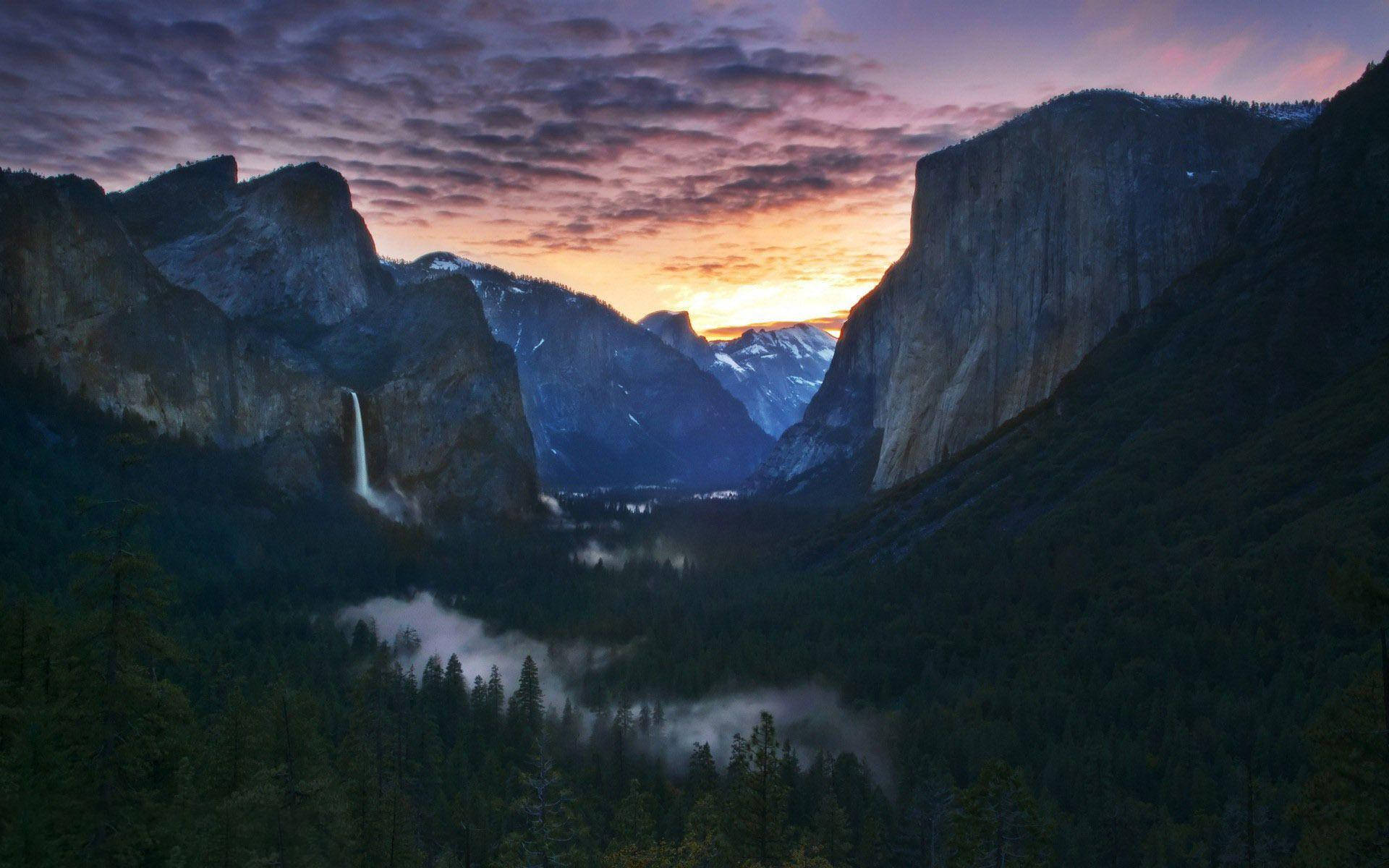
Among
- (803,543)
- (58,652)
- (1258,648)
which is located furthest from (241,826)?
(803,543)

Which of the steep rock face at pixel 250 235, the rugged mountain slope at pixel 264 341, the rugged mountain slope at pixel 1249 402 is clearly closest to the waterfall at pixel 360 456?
the rugged mountain slope at pixel 264 341

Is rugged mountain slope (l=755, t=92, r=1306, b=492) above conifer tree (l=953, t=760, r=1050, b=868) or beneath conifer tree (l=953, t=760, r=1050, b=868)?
above

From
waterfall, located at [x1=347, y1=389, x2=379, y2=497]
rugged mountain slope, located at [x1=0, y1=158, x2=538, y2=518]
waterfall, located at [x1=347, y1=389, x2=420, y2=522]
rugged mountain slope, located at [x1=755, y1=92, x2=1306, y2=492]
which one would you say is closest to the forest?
rugged mountain slope, located at [x1=0, y1=158, x2=538, y2=518]

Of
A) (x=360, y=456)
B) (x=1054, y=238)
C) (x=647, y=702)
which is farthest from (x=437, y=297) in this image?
(x=647, y=702)

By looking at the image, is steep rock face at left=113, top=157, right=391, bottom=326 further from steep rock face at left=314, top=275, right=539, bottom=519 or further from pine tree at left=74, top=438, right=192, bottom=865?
pine tree at left=74, top=438, right=192, bottom=865

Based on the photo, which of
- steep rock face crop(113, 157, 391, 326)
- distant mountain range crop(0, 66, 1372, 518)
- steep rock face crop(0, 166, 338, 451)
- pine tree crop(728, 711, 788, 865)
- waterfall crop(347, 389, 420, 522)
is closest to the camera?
pine tree crop(728, 711, 788, 865)

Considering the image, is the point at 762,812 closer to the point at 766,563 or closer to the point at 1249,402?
the point at 1249,402

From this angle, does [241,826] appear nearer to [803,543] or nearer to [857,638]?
[857,638]

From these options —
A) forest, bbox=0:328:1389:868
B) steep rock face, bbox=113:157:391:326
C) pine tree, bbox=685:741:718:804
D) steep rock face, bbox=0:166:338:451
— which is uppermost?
steep rock face, bbox=113:157:391:326
